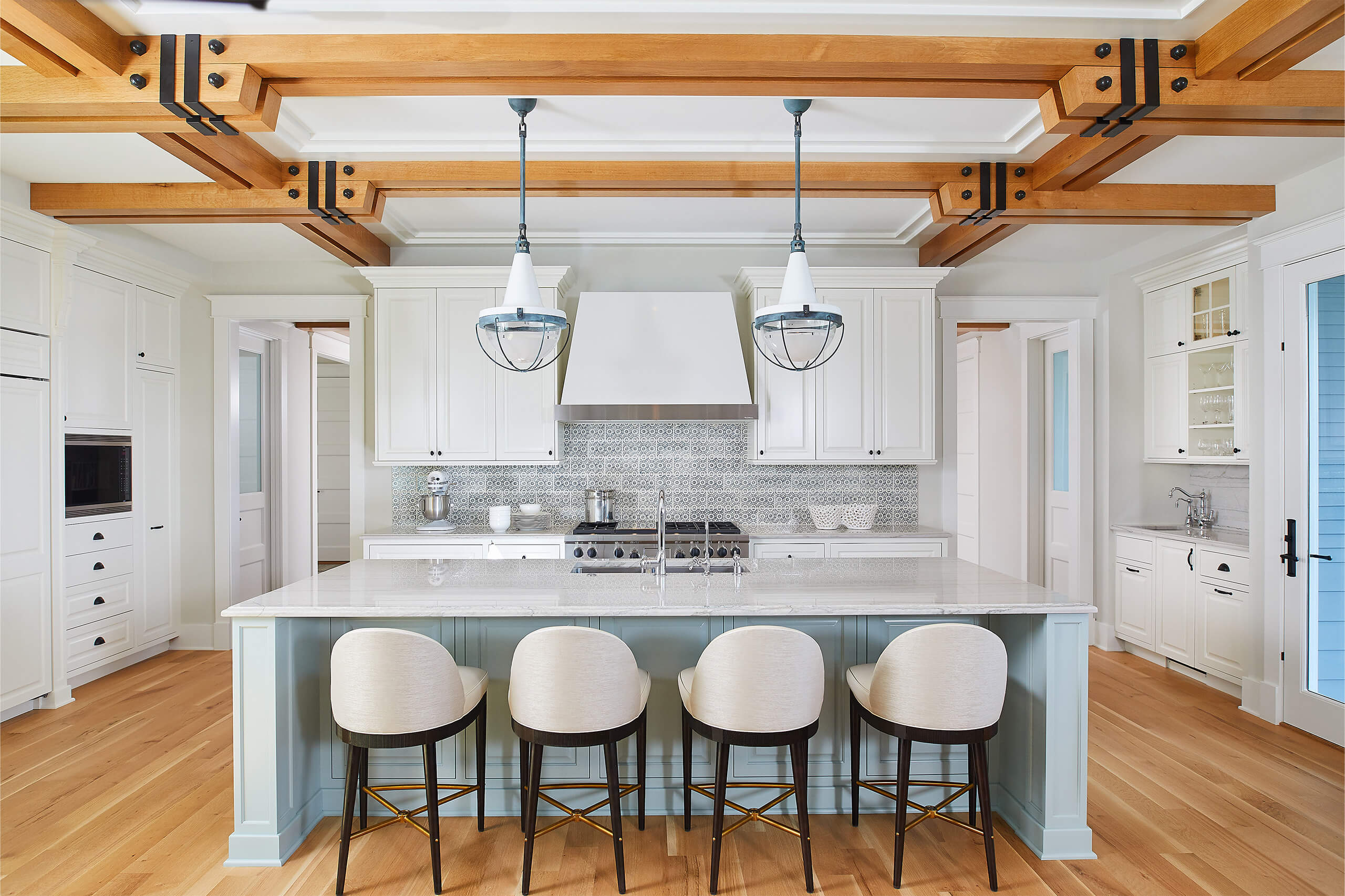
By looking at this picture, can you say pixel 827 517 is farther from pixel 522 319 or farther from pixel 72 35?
pixel 72 35

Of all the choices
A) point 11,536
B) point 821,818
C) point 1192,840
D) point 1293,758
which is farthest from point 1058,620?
point 11,536

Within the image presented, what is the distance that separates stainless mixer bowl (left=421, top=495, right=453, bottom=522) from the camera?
181 inches

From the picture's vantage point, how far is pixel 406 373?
14.6 ft

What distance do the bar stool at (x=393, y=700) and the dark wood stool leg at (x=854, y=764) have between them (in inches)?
52.5

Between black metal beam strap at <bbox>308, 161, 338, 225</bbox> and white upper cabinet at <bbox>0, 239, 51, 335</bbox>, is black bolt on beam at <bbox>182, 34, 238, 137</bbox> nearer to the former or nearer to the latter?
black metal beam strap at <bbox>308, 161, 338, 225</bbox>

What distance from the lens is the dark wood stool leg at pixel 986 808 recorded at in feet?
7.25

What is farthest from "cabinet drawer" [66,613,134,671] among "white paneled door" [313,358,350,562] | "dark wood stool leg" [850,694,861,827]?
"dark wood stool leg" [850,694,861,827]

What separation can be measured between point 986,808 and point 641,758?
1.12m

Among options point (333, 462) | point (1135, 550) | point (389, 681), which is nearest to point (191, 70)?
point (389, 681)

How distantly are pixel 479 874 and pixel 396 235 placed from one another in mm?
3692

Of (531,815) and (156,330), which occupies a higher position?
(156,330)

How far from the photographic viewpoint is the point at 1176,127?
259 centimetres

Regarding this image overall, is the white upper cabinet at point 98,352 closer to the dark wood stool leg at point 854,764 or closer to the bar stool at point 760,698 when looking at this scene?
the bar stool at point 760,698

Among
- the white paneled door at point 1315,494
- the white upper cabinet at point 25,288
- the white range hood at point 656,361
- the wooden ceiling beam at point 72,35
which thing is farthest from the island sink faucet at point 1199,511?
the white upper cabinet at point 25,288
